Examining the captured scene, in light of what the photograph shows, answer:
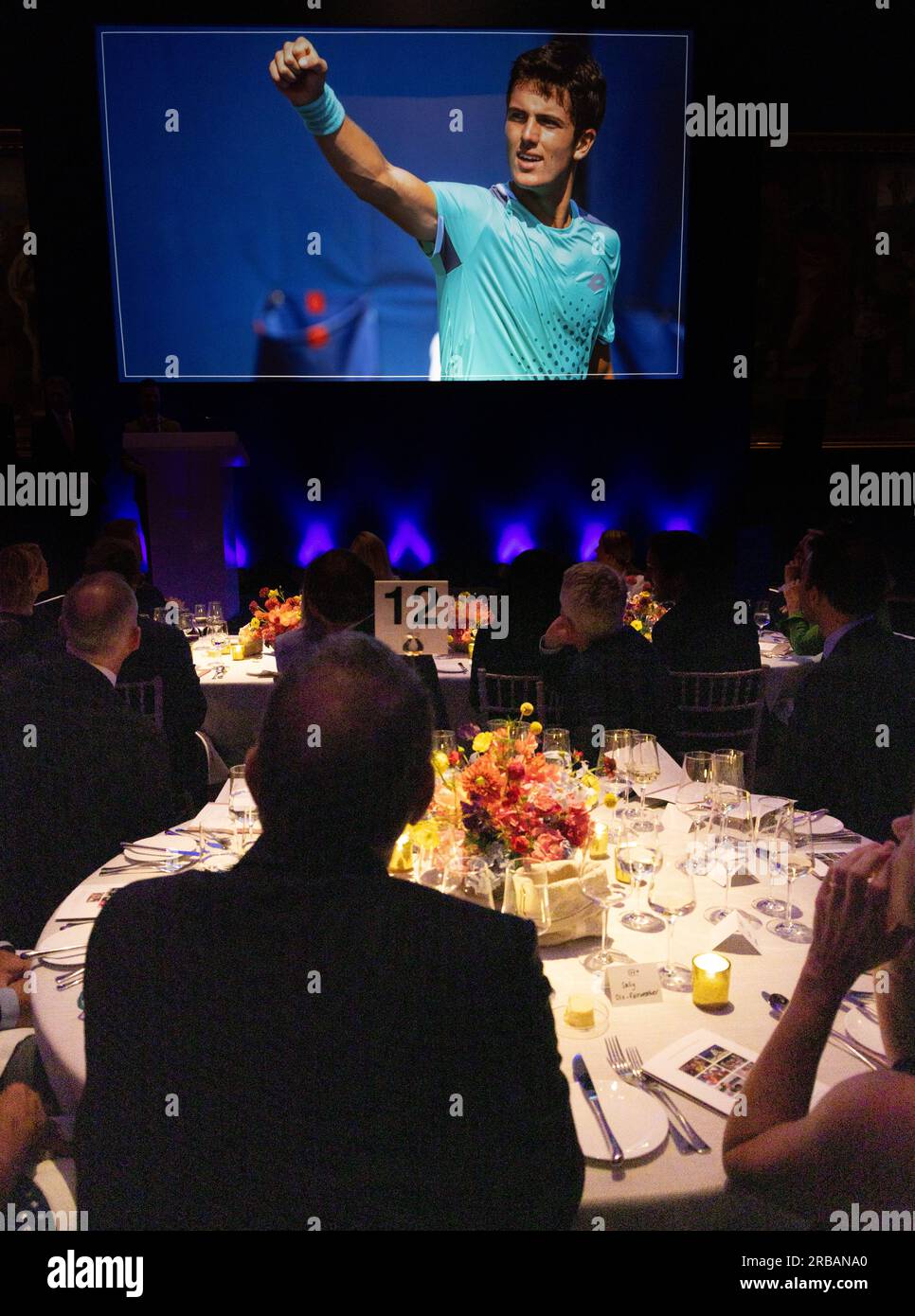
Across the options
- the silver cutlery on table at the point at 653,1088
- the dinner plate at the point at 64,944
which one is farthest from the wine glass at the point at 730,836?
the dinner plate at the point at 64,944

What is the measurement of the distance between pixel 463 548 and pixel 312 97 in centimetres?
356

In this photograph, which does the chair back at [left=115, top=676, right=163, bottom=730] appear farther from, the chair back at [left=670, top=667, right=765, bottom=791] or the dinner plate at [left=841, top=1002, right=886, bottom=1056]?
the dinner plate at [left=841, top=1002, right=886, bottom=1056]

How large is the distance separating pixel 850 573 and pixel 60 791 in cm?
232

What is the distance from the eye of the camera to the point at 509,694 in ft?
13.4

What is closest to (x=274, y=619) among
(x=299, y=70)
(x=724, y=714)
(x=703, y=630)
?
(x=703, y=630)

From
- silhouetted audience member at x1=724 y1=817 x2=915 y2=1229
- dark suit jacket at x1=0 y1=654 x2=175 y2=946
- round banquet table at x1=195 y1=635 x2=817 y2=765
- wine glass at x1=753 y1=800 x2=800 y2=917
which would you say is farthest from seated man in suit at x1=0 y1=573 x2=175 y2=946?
round banquet table at x1=195 y1=635 x2=817 y2=765

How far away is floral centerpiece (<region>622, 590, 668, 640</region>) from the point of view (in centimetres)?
502

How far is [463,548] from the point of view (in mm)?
8523

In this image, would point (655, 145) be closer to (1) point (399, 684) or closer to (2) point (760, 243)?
(2) point (760, 243)

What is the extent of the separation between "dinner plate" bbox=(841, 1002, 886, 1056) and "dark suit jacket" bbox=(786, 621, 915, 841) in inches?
47.2

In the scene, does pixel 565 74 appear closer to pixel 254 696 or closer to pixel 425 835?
pixel 254 696

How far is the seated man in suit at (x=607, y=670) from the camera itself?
3.18 meters

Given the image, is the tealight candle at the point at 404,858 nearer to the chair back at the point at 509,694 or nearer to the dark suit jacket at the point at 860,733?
the dark suit jacket at the point at 860,733
